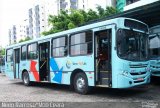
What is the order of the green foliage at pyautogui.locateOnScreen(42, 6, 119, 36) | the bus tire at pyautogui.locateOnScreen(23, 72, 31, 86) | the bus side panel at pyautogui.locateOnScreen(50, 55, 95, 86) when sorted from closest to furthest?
the bus side panel at pyautogui.locateOnScreen(50, 55, 95, 86) → the bus tire at pyautogui.locateOnScreen(23, 72, 31, 86) → the green foliage at pyautogui.locateOnScreen(42, 6, 119, 36)

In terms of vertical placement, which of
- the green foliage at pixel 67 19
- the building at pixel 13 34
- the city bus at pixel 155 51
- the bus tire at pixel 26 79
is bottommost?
the bus tire at pixel 26 79

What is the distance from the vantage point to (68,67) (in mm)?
11820

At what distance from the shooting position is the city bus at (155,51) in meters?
12.4

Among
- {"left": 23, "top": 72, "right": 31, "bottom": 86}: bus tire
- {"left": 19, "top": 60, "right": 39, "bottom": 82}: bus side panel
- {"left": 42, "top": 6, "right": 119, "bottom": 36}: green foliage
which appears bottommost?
{"left": 23, "top": 72, "right": 31, "bottom": 86}: bus tire

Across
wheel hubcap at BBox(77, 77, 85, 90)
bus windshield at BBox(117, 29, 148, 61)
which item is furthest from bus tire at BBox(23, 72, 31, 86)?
bus windshield at BBox(117, 29, 148, 61)

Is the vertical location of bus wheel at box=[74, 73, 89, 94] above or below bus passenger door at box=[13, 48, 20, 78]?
below

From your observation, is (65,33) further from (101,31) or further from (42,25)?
(42,25)

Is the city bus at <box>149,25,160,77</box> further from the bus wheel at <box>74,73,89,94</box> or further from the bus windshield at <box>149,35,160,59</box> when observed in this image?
the bus wheel at <box>74,73,89,94</box>

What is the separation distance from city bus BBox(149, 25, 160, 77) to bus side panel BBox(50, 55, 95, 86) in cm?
376

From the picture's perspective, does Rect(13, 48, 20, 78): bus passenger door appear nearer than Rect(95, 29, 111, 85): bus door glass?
No

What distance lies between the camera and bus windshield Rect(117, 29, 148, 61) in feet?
31.0

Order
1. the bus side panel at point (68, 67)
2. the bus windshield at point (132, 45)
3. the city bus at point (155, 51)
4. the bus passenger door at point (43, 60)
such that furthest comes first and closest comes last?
the bus passenger door at point (43, 60) → the city bus at point (155, 51) → the bus side panel at point (68, 67) → the bus windshield at point (132, 45)

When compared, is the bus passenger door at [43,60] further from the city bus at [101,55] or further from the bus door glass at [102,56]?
the bus door glass at [102,56]

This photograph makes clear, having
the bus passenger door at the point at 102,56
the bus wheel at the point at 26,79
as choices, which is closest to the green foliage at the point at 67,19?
the bus wheel at the point at 26,79
